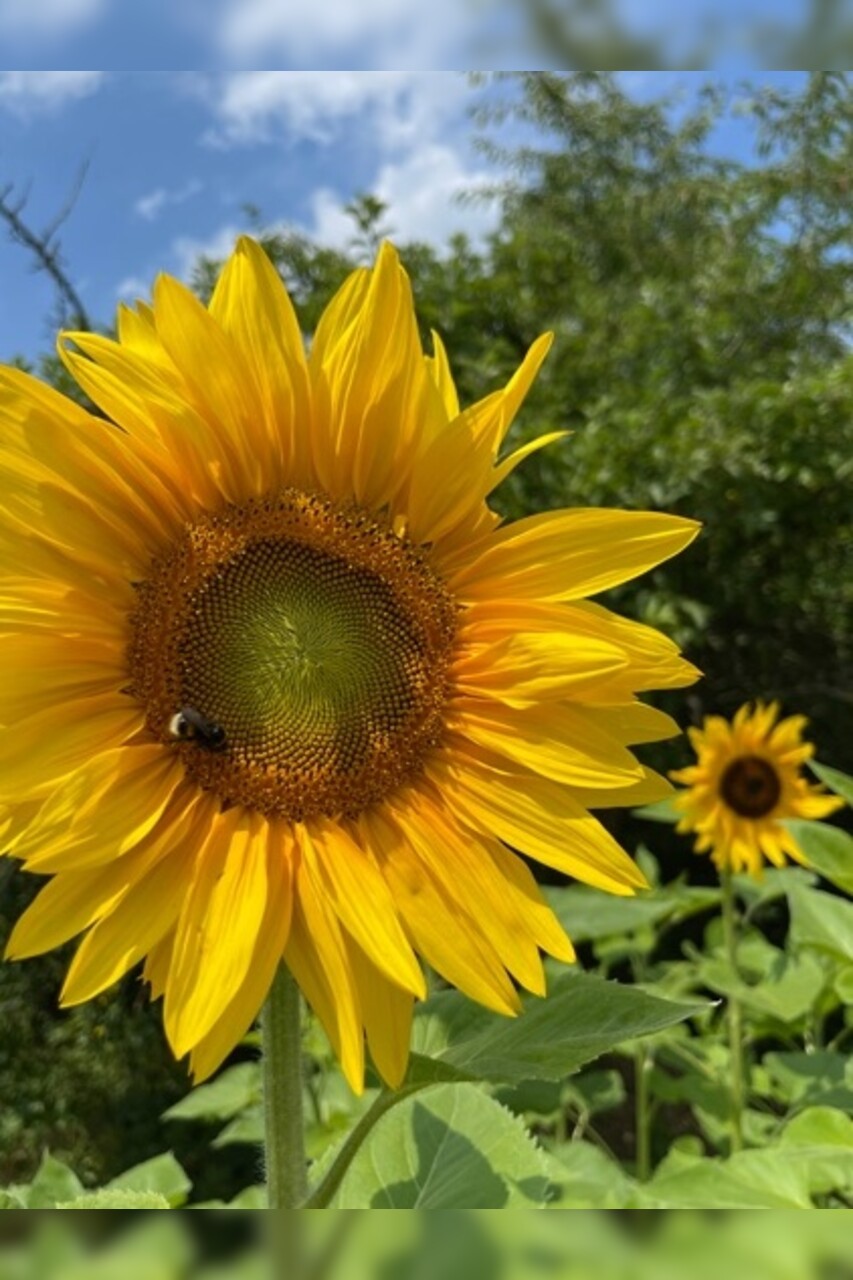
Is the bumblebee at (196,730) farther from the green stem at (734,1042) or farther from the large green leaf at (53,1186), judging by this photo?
the green stem at (734,1042)

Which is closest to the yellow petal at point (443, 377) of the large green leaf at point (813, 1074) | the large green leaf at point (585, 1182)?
the large green leaf at point (585, 1182)

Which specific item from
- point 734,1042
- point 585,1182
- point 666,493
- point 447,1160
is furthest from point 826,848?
point 666,493

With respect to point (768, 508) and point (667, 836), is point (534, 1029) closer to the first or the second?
point (768, 508)

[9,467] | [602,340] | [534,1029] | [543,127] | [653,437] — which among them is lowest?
[534,1029]

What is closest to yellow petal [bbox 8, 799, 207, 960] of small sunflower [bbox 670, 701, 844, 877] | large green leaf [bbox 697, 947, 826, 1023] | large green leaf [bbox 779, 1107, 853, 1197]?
large green leaf [bbox 779, 1107, 853, 1197]

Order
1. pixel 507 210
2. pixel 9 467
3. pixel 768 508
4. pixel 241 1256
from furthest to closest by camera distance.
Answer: pixel 507 210, pixel 768 508, pixel 9 467, pixel 241 1256

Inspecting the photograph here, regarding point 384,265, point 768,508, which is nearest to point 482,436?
point 384,265

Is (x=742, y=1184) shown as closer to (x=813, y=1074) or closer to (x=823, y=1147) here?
(x=823, y=1147)
